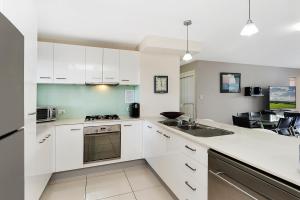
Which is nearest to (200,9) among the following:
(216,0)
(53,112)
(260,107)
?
(216,0)

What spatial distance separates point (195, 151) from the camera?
55.5 inches

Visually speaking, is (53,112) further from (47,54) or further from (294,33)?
(294,33)

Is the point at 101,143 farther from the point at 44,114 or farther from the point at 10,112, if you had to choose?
the point at 10,112

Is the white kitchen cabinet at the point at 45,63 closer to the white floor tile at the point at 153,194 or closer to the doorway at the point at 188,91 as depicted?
the white floor tile at the point at 153,194

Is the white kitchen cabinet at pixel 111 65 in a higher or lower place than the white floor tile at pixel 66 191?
higher

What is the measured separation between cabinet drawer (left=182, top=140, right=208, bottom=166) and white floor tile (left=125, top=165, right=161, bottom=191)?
3.36 feet

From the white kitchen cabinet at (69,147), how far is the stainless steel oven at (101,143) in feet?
0.28

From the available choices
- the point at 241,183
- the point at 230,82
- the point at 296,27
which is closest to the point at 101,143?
the point at 241,183

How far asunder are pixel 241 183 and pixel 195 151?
0.46m

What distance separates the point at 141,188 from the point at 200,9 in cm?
246

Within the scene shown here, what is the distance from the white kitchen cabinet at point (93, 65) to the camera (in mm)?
2686

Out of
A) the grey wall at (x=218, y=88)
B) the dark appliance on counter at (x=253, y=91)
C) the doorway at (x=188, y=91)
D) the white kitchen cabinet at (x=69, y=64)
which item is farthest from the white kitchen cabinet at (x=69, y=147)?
the dark appliance on counter at (x=253, y=91)

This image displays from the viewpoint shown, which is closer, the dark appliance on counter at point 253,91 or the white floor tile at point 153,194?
the white floor tile at point 153,194

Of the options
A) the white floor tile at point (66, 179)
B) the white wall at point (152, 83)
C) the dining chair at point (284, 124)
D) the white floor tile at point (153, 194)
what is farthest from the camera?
the dining chair at point (284, 124)
